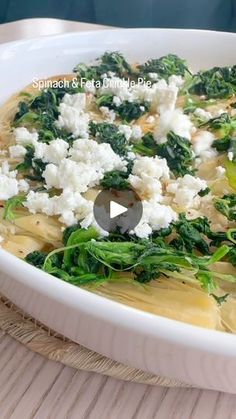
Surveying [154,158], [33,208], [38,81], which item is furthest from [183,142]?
[38,81]

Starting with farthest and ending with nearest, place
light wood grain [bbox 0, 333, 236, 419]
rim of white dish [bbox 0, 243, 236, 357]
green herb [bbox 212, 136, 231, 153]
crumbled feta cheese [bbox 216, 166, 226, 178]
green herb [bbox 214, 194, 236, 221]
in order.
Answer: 1. green herb [bbox 212, 136, 231, 153]
2. crumbled feta cheese [bbox 216, 166, 226, 178]
3. green herb [bbox 214, 194, 236, 221]
4. light wood grain [bbox 0, 333, 236, 419]
5. rim of white dish [bbox 0, 243, 236, 357]

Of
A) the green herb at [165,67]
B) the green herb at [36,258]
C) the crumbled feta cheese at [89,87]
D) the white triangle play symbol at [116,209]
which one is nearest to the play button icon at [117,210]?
the white triangle play symbol at [116,209]

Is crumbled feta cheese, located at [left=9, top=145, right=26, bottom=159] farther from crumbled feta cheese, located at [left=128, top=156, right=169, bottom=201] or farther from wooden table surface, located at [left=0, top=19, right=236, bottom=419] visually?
wooden table surface, located at [left=0, top=19, right=236, bottom=419]

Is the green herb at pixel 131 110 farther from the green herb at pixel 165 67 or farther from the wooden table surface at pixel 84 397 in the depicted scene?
the wooden table surface at pixel 84 397

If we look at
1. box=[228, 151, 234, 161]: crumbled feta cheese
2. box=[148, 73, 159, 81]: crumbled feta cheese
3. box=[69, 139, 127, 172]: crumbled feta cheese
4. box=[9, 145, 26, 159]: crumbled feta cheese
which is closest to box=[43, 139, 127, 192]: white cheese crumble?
box=[69, 139, 127, 172]: crumbled feta cheese

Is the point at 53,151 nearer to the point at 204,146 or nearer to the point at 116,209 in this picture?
the point at 116,209

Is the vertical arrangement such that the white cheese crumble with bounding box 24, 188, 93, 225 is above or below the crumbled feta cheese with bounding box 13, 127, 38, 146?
above
